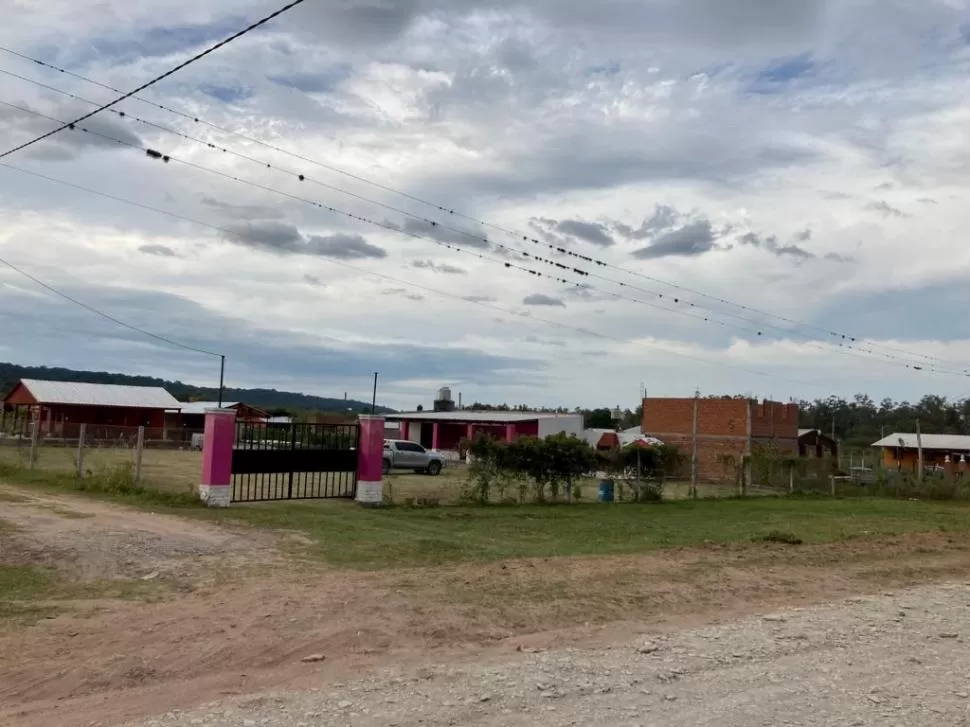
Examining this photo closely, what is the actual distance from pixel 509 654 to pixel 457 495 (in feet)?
59.2

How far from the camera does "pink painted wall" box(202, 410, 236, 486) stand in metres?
19.6

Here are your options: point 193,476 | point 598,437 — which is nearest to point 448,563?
point 193,476

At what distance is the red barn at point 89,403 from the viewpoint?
6034cm

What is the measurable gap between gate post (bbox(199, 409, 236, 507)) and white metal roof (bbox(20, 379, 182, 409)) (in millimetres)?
45458

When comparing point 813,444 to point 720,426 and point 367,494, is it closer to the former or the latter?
point 720,426

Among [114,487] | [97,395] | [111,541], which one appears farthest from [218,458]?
[97,395]

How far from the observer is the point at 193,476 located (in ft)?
96.3

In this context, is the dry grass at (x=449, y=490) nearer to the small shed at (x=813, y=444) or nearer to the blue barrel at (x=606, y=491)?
the blue barrel at (x=606, y=491)

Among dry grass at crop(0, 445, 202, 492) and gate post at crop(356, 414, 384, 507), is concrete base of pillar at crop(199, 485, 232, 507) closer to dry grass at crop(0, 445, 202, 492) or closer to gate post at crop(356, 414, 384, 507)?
dry grass at crop(0, 445, 202, 492)

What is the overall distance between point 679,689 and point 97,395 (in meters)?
63.4

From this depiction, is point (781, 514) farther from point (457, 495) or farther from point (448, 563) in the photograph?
point (448, 563)

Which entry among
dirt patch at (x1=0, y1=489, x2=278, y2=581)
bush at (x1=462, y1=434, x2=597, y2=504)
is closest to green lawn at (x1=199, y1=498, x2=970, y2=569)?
bush at (x1=462, y1=434, x2=597, y2=504)

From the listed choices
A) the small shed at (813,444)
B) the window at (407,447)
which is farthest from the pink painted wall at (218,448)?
the small shed at (813,444)

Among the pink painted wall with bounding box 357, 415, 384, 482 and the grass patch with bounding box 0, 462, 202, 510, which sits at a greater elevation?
the pink painted wall with bounding box 357, 415, 384, 482
